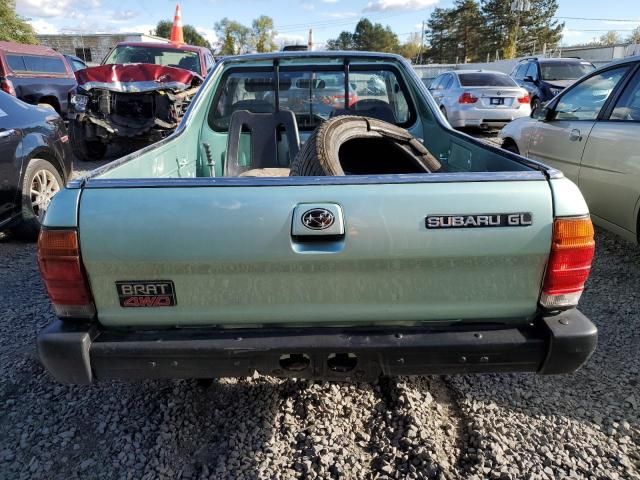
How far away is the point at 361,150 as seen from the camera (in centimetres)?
315

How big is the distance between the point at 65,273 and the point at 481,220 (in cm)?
156

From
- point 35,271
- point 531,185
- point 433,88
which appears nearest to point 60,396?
point 35,271

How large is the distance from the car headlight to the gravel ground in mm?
5675

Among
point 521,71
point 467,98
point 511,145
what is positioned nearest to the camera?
point 511,145

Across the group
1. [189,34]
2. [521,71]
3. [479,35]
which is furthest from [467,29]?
[521,71]

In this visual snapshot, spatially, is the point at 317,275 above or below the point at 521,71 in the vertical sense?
below

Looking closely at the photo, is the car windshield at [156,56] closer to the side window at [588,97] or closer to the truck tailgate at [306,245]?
the side window at [588,97]

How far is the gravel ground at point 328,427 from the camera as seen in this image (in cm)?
208

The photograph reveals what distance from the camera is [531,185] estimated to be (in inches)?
70.6

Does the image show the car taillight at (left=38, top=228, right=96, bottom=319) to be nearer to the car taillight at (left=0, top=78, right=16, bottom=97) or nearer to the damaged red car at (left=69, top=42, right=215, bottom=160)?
the damaged red car at (left=69, top=42, right=215, bottom=160)

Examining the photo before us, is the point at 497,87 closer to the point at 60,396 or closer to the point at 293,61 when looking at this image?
the point at 293,61

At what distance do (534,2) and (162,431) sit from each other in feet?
222

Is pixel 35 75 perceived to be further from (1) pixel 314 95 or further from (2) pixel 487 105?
(2) pixel 487 105

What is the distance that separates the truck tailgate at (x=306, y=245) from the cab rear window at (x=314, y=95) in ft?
7.59
